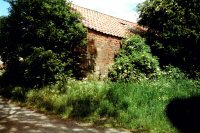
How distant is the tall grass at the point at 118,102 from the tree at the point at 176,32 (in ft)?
19.1

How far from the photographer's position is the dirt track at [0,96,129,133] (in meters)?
8.00

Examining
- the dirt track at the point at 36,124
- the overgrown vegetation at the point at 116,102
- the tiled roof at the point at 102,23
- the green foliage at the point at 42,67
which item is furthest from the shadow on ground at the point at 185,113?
the tiled roof at the point at 102,23

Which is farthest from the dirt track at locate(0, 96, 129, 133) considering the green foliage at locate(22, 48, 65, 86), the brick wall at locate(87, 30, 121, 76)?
the brick wall at locate(87, 30, 121, 76)

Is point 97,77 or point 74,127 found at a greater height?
point 97,77

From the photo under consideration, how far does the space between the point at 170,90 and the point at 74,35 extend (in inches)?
250

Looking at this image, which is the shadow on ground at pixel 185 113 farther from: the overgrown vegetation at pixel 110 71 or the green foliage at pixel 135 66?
the green foliage at pixel 135 66

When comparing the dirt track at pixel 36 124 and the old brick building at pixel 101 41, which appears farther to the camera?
the old brick building at pixel 101 41

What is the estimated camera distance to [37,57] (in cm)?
1360

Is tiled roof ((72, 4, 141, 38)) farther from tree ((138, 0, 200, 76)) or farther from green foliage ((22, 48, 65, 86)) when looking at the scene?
green foliage ((22, 48, 65, 86))

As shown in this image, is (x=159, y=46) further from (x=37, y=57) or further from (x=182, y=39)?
(x=37, y=57)

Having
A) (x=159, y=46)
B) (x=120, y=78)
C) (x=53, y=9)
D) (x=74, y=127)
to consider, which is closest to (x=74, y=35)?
(x=53, y=9)

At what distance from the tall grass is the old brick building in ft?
20.0

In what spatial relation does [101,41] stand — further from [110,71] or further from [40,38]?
[40,38]

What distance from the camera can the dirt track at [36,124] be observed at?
26.2 ft
